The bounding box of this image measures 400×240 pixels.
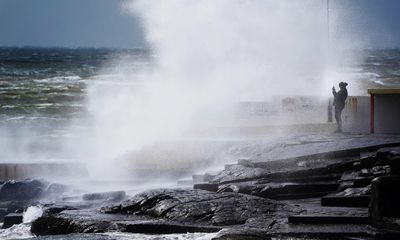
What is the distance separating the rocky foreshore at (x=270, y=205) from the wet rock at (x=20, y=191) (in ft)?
5.57

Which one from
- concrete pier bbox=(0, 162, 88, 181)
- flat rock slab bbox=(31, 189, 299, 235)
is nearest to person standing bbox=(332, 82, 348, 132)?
concrete pier bbox=(0, 162, 88, 181)

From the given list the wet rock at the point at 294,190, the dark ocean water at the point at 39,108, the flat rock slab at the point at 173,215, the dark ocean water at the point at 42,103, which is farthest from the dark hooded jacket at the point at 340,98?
the dark ocean water at the point at 42,103

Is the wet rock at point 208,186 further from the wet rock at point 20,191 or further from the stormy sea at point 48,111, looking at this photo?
the wet rock at point 20,191

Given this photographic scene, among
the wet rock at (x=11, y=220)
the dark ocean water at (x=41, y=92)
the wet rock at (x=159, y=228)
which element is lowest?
the wet rock at (x=11, y=220)

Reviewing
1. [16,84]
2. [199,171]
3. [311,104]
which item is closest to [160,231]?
[199,171]

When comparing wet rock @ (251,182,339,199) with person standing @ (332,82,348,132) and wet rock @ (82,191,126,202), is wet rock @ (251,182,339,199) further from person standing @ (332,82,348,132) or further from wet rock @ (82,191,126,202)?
person standing @ (332,82,348,132)

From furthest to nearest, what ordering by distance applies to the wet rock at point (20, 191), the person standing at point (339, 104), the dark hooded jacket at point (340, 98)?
the dark hooded jacket at point (340, 98) → the person standing at point (339, 104) → the wet rock at point (20, 191)

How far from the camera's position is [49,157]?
26.7 m

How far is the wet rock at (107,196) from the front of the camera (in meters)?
15.2

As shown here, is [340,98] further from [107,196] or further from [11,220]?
[11,220]

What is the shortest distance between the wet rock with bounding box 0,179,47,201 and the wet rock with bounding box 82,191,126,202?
218 cm

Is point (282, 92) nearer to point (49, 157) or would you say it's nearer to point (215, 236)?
point (49, 157)

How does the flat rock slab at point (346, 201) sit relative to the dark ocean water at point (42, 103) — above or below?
below

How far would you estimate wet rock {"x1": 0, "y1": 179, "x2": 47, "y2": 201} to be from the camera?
686 inches
